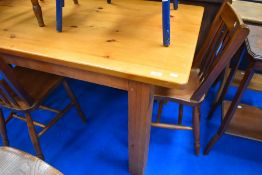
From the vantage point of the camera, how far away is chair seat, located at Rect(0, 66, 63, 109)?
112cm

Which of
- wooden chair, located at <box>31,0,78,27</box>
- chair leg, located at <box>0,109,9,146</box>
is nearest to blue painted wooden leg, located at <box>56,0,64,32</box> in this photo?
wooden chair, located at <box>31,0,78,27</box>

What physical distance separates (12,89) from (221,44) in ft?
3.39

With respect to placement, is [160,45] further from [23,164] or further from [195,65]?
[23,164]

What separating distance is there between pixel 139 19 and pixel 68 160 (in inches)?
37.7

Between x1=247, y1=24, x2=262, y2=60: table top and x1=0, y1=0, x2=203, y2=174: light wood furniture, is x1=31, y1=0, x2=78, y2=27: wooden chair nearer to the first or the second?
x1=0, y1=0, x2=203, y2=174: light wood furniture

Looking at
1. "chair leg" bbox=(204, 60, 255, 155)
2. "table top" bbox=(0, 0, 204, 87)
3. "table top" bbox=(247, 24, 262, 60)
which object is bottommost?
"chair leg" bbox=(204, 60, 255, 155)

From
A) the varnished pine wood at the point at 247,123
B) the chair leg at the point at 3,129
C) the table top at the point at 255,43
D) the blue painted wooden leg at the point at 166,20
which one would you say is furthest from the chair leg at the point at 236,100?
the chair leg at the point at 3,129

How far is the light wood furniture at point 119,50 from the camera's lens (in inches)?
29.1

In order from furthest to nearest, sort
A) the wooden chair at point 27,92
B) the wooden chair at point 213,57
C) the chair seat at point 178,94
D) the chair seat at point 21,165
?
the chair seat at point 178,94
the wooden chair at point 27,92
the wooden chair at point 213,57
the chair seat at point 21,165

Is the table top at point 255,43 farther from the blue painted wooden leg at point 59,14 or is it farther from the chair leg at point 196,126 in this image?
the blue painted wooden leg at point 59,14

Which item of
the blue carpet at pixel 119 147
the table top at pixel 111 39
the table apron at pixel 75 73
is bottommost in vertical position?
the blue carpet at pixel 119 147

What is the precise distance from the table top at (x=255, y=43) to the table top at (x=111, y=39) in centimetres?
26

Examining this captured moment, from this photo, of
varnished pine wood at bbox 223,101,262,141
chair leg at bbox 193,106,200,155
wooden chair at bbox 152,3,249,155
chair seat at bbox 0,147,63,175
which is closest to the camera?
chair seat at bbox 0,147,63,175

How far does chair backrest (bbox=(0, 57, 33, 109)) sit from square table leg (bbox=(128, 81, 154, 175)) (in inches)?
20.4
